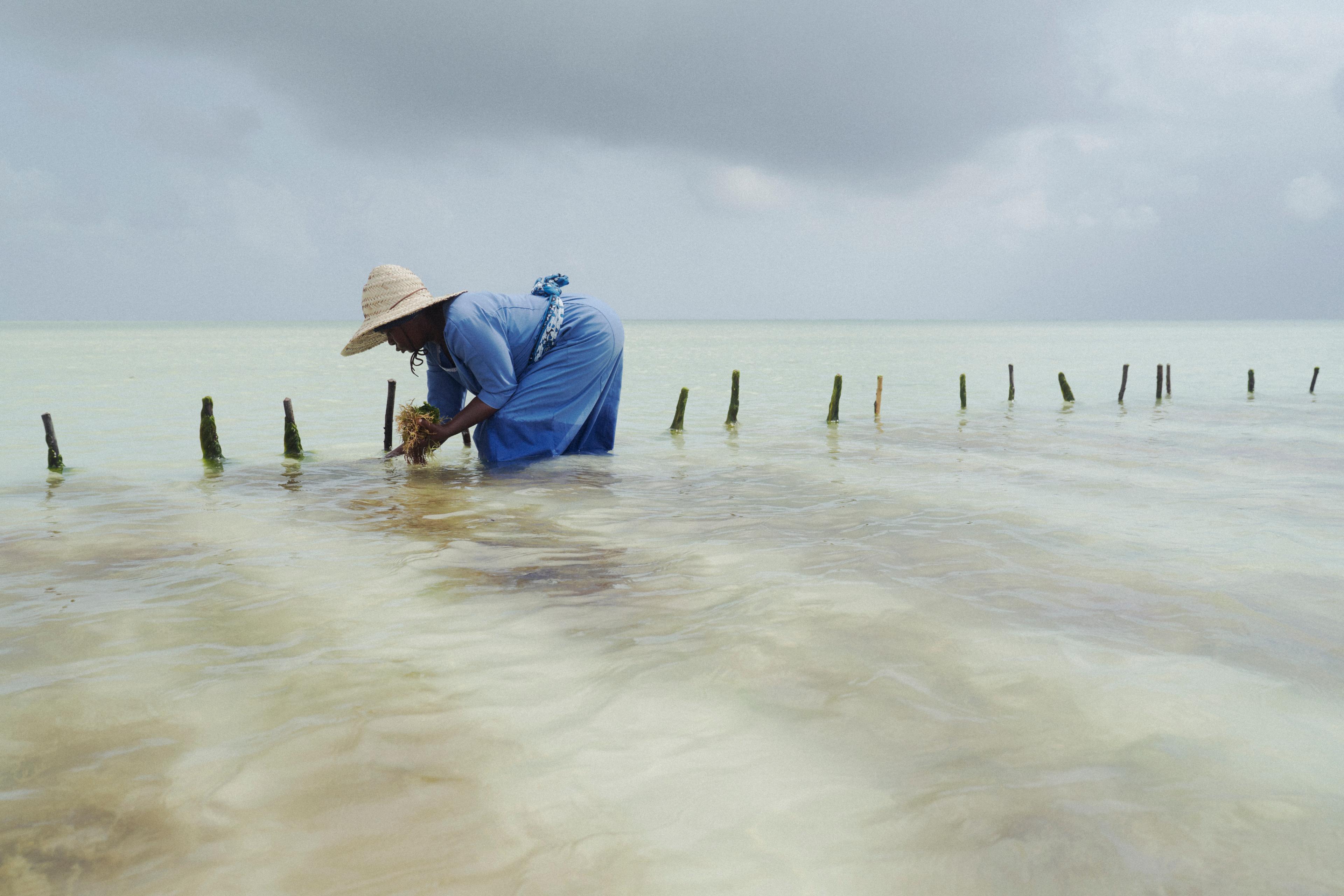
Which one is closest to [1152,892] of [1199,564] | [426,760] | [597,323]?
[426,760]

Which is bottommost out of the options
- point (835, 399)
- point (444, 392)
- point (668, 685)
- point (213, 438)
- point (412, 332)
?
point (668, 685)

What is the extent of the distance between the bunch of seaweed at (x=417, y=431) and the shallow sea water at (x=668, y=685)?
1.24ft

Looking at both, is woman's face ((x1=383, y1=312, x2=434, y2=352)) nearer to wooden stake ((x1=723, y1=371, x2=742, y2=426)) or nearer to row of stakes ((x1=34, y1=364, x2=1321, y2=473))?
row of stakes ((x1=34, y1=364, x2=1321, y2=473))

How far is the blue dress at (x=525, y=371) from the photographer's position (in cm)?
717

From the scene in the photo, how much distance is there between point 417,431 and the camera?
819cm

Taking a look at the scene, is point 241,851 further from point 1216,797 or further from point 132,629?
point 1216,797

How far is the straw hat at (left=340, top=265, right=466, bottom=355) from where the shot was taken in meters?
6.95

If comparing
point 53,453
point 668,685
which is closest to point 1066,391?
point 668,685

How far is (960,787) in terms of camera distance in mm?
2674

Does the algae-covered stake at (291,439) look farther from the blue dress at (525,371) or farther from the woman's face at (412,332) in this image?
the woman's face at (412,332)

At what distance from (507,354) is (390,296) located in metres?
1.06

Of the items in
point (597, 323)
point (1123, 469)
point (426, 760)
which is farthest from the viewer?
point (1123, 469)

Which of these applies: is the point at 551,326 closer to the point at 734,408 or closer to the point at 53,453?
the point at 53,453

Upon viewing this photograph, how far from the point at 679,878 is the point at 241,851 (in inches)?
48.2
